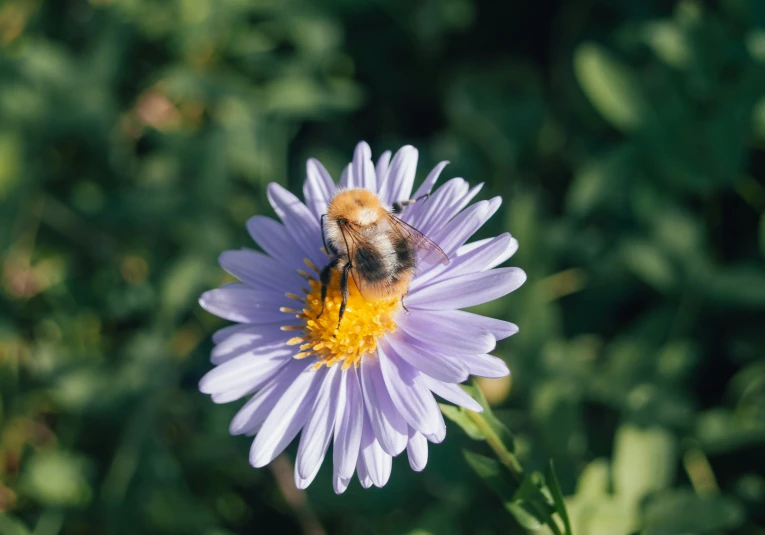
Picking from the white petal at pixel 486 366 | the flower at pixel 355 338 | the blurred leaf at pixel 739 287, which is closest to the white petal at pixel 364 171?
the flower at pixel 355 338

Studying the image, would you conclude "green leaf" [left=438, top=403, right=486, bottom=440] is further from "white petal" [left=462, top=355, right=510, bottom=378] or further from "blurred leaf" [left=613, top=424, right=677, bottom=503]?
"blurred leaf" [left=613, top=424, right=677, bottom=503]

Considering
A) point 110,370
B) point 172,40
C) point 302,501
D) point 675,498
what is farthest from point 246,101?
point 675,498

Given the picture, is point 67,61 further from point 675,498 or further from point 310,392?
point 675,498

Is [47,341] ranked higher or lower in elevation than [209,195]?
lower

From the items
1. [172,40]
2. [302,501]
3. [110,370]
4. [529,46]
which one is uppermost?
[529,46]

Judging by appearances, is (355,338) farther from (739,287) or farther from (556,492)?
(739,287)

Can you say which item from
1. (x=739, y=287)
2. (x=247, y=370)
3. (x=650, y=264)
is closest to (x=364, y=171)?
(x=247, y=370)

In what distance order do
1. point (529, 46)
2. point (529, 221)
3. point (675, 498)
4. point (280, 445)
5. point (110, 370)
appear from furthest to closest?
point (529, 46) → point (110, 370) → point (529, 221) → point (675, 498) → point (280, 445)
